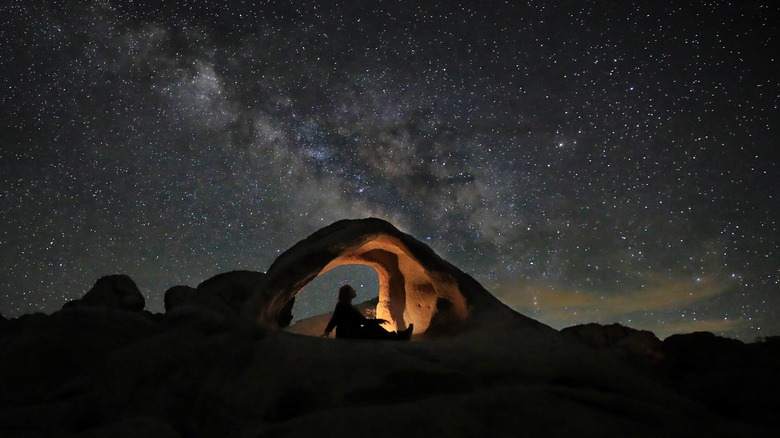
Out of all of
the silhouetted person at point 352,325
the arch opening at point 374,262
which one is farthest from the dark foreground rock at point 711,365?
the silhouetted person at point 352,325

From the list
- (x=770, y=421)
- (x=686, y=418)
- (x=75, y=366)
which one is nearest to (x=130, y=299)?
(x=75, y=366)

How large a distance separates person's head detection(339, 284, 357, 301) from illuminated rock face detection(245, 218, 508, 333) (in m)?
0.69

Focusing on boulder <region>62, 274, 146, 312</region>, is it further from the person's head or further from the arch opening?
the person's head

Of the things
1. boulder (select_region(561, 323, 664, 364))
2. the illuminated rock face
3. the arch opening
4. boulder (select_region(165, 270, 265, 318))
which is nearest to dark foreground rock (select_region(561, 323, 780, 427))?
boulder (select_region(561, 323, 664, 364))

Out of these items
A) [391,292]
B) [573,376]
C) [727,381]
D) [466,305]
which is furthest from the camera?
[391,292]

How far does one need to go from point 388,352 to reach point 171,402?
285 cm

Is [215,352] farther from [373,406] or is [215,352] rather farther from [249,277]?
[249,277]

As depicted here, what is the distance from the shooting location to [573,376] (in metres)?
6.66

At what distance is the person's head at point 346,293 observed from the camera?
8557 millimetres

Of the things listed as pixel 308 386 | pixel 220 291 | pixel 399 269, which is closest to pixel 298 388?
pixel 308 386

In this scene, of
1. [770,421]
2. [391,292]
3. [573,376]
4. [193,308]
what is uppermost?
[391,292]

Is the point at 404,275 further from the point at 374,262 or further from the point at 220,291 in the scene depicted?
the point at 220,291

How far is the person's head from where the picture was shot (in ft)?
28.1

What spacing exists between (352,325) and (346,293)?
668 mm
